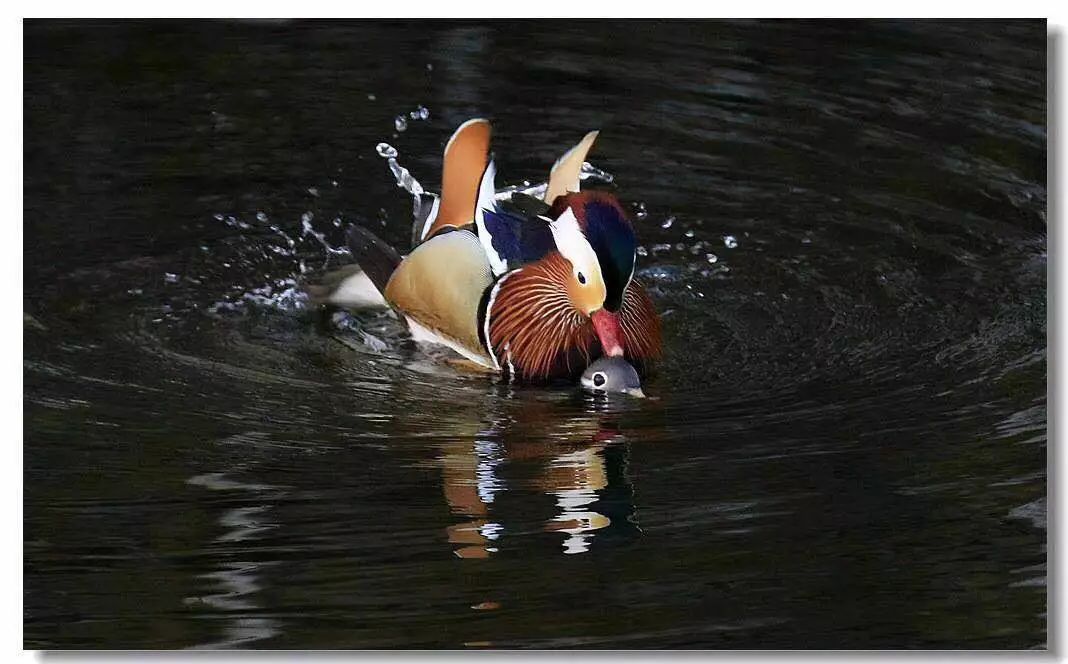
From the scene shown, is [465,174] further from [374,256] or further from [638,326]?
[638,326]

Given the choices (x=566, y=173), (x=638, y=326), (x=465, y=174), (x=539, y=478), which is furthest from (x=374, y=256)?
(x=539, y=478)

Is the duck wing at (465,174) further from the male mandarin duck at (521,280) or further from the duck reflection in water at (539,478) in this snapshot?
the duck reflection in water at (539,478)

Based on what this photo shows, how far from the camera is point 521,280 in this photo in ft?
17.1

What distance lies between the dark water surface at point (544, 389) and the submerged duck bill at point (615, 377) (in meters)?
0.04

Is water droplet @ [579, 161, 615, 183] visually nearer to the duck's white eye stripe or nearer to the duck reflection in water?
the duck's white eye stripe

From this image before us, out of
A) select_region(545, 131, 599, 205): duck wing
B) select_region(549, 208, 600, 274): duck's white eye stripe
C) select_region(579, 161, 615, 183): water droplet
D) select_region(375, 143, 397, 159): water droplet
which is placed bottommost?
select_region(549, 208, 600, 274): duck's white eye stripe

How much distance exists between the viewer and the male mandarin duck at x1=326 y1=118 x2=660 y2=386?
16.6 feet

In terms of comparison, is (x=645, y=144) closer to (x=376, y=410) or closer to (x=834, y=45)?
(x=834, y=45)

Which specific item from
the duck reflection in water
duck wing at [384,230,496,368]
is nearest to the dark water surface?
the duck reflection in water

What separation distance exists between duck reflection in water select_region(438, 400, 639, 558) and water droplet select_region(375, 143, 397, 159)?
0.87 meters

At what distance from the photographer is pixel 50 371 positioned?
4.84 meters
